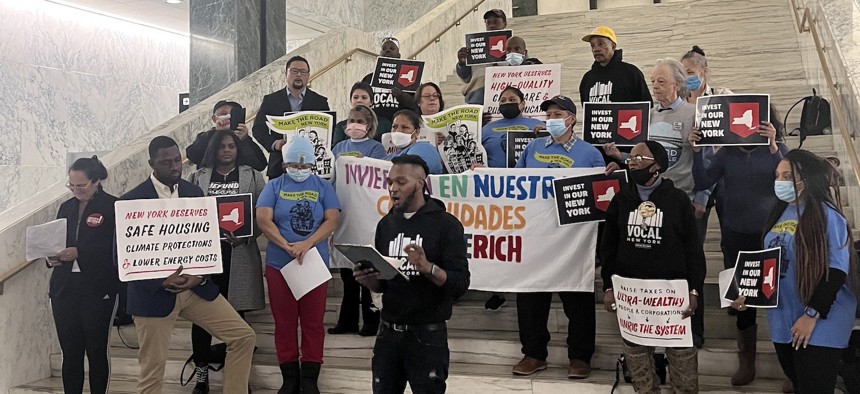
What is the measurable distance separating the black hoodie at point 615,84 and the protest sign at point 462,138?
992 millimetres

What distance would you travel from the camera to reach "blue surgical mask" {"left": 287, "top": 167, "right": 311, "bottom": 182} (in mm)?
6473

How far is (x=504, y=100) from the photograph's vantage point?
Result: 23.9 ft

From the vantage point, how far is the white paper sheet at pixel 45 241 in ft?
20.3

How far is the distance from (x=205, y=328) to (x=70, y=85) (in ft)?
32.6

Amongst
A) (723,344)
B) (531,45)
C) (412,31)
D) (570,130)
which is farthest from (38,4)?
(723,344)

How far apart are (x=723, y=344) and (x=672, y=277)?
1215 mm

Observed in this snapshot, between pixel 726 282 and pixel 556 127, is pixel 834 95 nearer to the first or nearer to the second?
pixel 556 127

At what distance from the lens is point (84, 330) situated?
20.5 ft

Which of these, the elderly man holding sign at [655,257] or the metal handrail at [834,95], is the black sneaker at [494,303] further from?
the metal handrail at [834,95]

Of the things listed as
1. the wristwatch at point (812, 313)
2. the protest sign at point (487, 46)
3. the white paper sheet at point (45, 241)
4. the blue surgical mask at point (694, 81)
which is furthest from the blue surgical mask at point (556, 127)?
the white paper sheet at point (45, 241)

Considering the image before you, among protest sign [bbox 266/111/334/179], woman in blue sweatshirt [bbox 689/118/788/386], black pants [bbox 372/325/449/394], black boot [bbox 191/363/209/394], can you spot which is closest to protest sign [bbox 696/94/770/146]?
woman in blue sweatshirt [bbox 689/118/788/386]

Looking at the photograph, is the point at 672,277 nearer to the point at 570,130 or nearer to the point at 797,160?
the point at 797,160

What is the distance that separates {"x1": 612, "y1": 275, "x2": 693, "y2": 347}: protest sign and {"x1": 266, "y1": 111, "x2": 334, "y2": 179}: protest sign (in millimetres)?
2979

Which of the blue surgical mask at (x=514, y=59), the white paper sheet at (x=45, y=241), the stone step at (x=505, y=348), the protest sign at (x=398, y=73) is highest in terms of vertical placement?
the blue surgical mask at (x=514, y=59)
